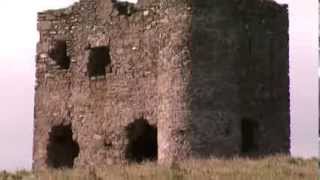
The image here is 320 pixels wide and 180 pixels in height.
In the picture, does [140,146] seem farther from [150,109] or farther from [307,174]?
[307,174]

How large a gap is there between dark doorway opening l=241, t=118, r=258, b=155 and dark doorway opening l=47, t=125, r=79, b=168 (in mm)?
4880

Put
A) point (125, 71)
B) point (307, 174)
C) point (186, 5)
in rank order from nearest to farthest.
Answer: point (307, 174)
point (186, 5)
point (125, 71)

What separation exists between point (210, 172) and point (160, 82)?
589 centimetres

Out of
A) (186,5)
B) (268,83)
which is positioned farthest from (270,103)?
(186,5)

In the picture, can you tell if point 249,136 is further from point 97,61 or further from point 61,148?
point 61,148

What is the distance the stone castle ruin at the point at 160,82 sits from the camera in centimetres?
2456

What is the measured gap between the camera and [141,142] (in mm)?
27141

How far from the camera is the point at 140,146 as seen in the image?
27156mm

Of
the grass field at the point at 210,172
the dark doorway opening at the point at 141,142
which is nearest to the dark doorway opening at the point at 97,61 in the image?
the dark doorway opening at the point at 141,142

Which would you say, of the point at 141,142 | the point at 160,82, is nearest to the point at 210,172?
the point at 160,82

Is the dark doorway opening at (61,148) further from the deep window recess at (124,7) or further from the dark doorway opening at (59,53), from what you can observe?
the deep window recess at (124,7)

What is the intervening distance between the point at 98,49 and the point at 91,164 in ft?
10.5

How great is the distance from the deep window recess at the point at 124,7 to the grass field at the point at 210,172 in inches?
214

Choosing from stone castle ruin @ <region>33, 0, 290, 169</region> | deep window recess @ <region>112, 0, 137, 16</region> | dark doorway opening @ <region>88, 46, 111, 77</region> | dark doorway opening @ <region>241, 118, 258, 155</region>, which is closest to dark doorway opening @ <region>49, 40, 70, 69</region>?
stone castle ruin @ <region>33, 0, 290, 169</region>
